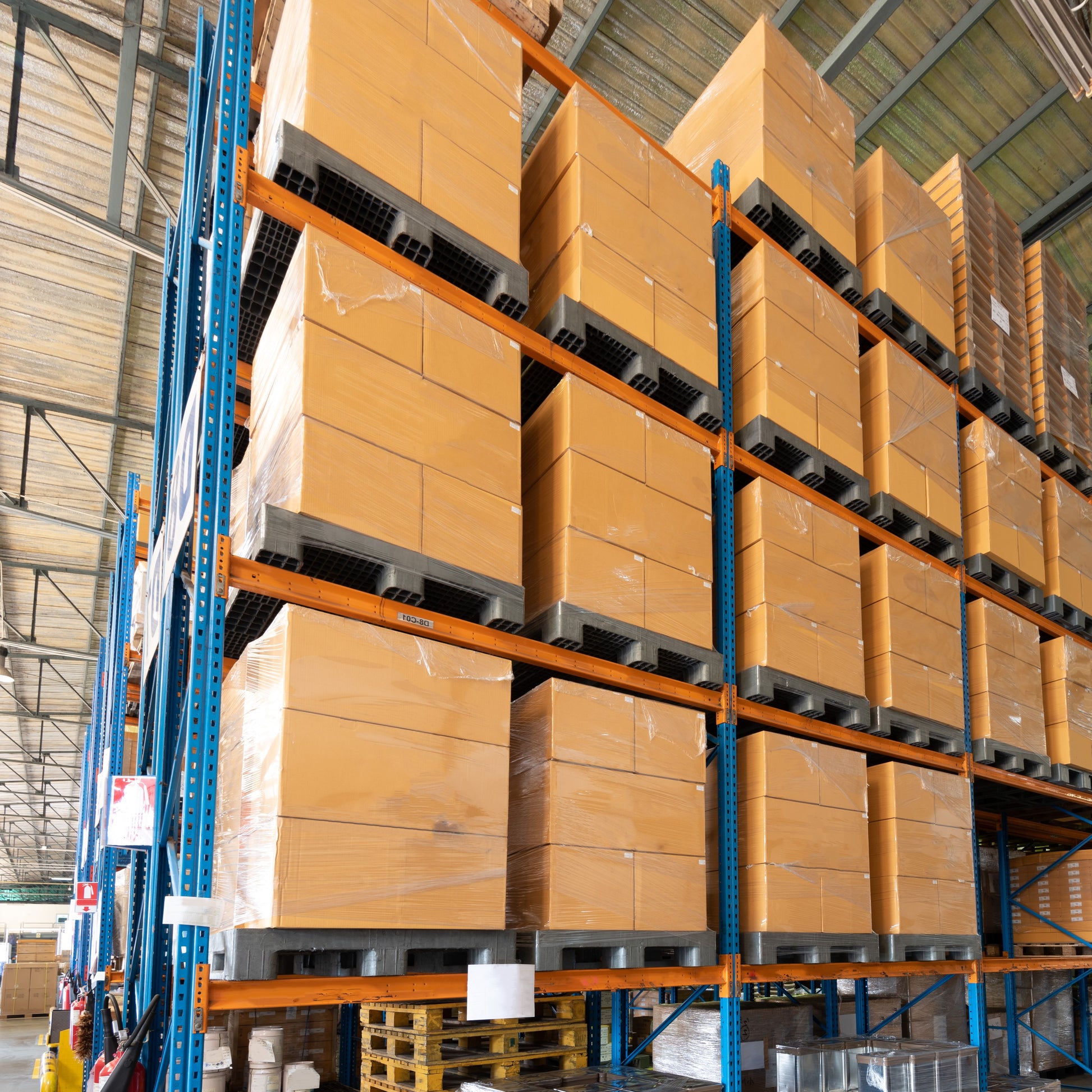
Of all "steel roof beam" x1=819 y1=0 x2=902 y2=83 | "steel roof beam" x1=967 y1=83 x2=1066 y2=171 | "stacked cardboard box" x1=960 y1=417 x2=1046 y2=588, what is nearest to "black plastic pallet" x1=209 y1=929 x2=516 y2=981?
"stacked cardboard box" x1=960 y1=417 x2=1046 y2=588

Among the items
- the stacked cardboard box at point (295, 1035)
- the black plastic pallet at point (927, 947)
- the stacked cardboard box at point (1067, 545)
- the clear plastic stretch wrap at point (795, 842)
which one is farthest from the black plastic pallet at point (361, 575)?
the stacked cardboard box at point (1067, 545)

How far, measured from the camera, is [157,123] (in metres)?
8.28

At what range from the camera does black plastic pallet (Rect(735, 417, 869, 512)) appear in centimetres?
499

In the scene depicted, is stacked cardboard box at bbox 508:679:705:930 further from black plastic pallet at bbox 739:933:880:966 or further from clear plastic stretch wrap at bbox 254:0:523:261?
clear plastic stretch wrap at bbox 254:0:523:261

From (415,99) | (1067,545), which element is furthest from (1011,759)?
(415,99)

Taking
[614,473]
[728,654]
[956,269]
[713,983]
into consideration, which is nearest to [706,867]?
[713,983]

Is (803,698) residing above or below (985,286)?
below

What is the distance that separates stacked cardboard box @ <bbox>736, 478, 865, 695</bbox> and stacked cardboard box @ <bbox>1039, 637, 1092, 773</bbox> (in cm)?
266

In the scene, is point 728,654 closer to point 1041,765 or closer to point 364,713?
point 364,713

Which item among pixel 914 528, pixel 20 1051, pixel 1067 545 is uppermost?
pixel 1067 545

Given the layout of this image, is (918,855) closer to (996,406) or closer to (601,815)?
(601,815)

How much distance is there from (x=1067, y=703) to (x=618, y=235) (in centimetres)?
501

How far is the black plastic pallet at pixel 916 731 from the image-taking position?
5.39 metres

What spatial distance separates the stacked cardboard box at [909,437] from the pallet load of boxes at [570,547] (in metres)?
0.03
